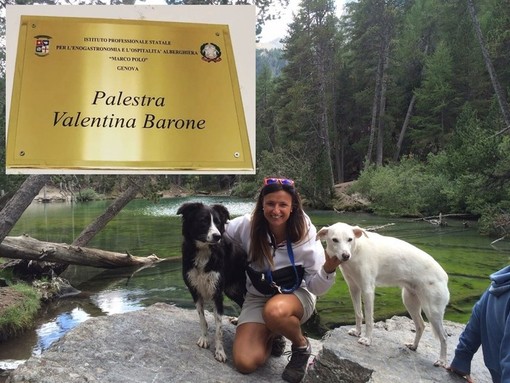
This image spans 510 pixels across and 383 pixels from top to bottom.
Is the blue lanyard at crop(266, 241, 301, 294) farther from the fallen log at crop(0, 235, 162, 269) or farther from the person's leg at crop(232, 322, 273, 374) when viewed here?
the fallen log at crop(0, 235, 162, 269)

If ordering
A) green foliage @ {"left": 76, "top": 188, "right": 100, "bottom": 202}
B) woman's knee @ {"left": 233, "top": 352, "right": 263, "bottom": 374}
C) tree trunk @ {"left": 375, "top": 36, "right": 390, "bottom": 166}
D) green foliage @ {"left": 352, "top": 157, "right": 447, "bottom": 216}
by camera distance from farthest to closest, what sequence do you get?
green foliage @ {"left": 76, "top": 188, "right": 100, "bottom": 202} < tree trunk @ {"left": 375, "top": 36, "right": 390, "bottom": 166} < green foliage @ {"left": 352, "top": 157, "right": 447, "bottom": 216} < woman's knee @ {"left": 233, "top": 352, "right": 263, "bottom": 374}

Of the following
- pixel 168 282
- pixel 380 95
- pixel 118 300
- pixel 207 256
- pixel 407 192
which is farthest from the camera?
pixel 380 95

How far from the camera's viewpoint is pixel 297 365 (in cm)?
331

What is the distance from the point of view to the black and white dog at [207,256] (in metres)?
3.37

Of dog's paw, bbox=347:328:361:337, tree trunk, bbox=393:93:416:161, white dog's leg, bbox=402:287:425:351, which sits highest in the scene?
tree trunk, bbox=393:93:416:161

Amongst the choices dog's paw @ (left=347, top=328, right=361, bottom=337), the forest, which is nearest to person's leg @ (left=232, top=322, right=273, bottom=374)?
dog's paw @ (left=347, top=328, right=361, bottom=337)

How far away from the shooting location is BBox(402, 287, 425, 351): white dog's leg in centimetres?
382

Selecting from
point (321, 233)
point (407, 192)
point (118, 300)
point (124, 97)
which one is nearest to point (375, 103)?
point (407, 192)

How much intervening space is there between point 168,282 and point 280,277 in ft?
23.0

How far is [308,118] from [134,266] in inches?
1085

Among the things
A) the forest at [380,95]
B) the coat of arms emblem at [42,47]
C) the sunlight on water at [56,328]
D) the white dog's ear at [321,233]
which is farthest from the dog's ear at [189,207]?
the forest at [380,95]

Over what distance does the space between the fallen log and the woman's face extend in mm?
7645

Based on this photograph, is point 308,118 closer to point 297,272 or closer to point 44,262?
point 44,262

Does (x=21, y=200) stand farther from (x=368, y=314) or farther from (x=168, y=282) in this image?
(x=168, y=282)
